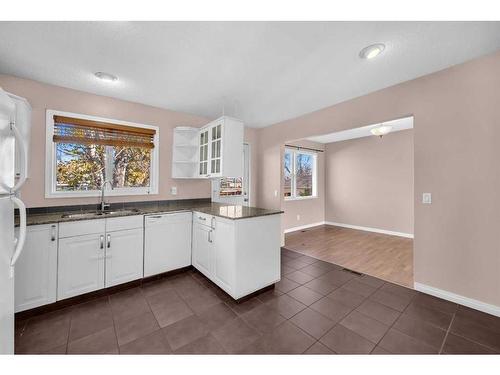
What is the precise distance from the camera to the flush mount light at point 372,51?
1793mm

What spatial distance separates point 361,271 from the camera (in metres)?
2.94

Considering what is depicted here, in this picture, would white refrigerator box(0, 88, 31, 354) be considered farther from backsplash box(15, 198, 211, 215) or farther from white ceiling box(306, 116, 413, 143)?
white ceiling box(306, 116, 413, 143)

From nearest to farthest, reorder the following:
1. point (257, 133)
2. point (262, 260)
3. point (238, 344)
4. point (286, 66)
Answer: point (238, 344)
point (286, 66)
point (262, 260)
point (257, 133)

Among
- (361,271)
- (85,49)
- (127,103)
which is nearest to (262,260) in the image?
(361,271)

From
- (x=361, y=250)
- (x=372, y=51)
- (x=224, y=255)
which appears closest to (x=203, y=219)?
(x=224, y=255)

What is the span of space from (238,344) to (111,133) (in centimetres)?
291

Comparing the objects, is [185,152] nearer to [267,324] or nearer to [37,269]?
[37,269]

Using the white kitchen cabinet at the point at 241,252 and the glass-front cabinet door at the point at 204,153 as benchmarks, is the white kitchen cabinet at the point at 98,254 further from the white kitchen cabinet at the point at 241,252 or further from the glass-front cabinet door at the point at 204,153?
the glass-front cabinet door at the point at 204,153

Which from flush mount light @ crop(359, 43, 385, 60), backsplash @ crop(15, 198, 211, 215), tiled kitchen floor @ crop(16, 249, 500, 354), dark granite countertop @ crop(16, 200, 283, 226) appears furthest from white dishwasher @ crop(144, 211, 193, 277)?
flush mount light @ crop(359, 43, 385, 60)

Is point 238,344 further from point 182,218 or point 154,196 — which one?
point 154,196

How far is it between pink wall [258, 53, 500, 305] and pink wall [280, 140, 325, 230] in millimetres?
2910

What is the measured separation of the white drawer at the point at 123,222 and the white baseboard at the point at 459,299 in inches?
128

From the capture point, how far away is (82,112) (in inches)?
105

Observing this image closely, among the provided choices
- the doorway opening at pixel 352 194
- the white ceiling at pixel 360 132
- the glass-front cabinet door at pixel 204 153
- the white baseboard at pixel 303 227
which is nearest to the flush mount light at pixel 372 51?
the white ceiling at pixel 360 132
